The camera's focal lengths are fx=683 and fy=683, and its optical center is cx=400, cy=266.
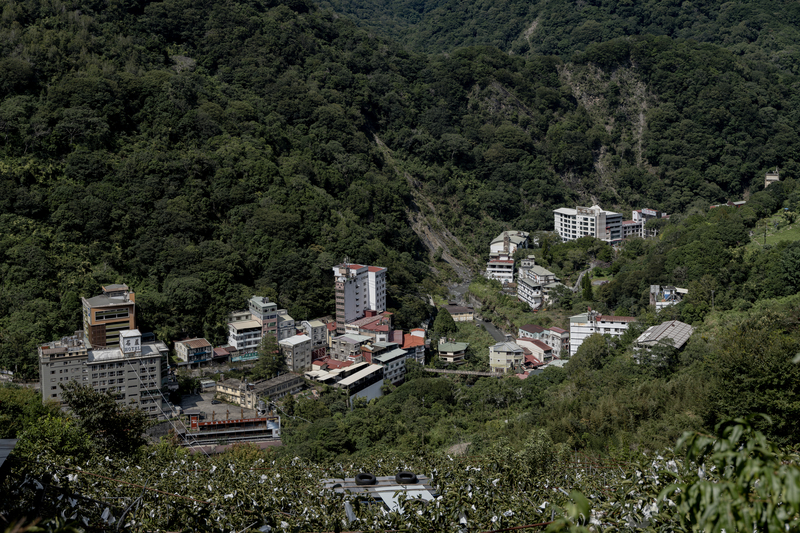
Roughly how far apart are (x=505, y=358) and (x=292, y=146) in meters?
19.6

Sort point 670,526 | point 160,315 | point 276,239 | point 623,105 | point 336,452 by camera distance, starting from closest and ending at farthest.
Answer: point 670,526 < point 336,452 < point 160,315 < point 276,239 < point 623,105

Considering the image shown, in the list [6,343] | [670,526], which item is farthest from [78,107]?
[670,526]

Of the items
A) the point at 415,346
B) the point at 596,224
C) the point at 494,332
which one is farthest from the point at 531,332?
the point at 596,224

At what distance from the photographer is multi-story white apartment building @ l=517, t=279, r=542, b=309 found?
33.9 m

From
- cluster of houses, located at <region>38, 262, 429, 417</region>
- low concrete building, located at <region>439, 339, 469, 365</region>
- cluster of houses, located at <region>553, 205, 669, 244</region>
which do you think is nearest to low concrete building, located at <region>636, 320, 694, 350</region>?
low concrete building, located at <region>439, 339, 469, 365</region>

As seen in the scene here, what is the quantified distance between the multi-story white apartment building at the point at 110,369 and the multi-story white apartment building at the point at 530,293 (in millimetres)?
18329

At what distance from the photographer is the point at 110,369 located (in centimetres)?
2188

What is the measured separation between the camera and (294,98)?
43.7 m

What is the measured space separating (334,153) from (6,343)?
22087mm

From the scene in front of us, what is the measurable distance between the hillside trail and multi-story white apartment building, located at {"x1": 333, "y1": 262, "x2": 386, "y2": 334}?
11.2 m

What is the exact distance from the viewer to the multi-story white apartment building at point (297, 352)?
26359 mm

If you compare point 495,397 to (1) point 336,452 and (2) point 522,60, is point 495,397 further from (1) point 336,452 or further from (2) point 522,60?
(2) point 522,60

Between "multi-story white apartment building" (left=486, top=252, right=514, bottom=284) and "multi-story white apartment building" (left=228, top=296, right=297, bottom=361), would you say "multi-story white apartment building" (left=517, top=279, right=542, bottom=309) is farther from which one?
"multi-story white apartment building" (left=228, top=296, right=297, bottom=361)

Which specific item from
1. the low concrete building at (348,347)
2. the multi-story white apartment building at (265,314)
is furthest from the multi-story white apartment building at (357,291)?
the multi-story white apartment building at (265,314)
